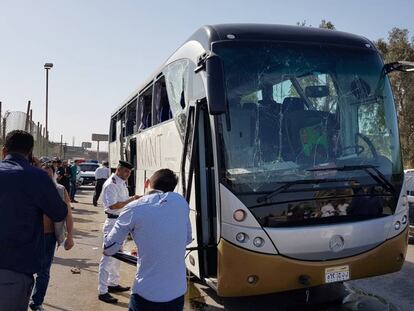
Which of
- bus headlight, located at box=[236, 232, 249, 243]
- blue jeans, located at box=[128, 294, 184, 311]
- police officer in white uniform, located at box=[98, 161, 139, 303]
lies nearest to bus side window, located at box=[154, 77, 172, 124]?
police officer in white uniform, located at box=[98, 161, 139, 303]

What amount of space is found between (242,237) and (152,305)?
1.80m

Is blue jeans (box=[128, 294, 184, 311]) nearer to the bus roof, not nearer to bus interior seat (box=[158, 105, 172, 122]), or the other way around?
the bus roof

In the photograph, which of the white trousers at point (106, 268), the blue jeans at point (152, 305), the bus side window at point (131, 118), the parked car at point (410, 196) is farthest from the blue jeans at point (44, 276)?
the parked car at point (410, 196)

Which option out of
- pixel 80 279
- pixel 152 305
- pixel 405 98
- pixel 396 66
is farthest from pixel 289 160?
pixel 405 98

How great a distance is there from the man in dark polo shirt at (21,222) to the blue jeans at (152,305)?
78 cm

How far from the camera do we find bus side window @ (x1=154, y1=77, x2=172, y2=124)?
780cm

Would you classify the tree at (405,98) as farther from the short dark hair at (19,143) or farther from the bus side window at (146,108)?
the short dark hair at (19,143)

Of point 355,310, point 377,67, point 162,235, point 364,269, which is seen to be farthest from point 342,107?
point 162,235

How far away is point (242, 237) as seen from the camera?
529 cm

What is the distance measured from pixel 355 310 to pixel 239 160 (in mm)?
2663

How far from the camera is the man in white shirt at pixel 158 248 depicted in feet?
12.1

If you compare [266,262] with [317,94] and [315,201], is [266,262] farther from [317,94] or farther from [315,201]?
[317,94]

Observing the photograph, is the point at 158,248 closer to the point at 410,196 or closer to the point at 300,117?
the point at 300,117

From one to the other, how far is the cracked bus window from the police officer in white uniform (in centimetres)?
207
